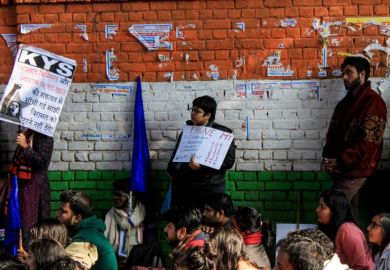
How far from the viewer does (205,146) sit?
1012 centimetres

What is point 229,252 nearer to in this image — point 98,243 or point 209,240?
point 209,240

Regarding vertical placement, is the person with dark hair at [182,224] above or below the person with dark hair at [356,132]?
below

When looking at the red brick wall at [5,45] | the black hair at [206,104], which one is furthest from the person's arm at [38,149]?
the black hair at [206,104]

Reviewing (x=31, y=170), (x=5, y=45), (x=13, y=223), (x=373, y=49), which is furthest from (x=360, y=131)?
(x=5, y=45)

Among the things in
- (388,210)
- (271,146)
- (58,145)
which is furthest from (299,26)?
(58,145)

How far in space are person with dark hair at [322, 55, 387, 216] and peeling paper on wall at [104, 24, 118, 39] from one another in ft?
8.30

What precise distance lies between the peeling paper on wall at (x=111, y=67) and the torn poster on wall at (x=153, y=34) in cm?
33

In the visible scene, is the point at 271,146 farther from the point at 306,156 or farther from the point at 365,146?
the point at 365,146

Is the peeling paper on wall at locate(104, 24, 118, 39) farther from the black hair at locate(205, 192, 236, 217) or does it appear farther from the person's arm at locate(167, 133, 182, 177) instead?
the black hair at locate(205, 192, 236, 217)

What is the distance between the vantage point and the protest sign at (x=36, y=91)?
32.9ft

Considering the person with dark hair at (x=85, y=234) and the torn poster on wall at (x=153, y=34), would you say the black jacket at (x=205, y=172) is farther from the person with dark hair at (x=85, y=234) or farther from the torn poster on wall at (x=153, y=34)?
the person with dark hair at (x=85, y=234)

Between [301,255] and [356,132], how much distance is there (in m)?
3.86

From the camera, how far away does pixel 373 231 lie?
342 inches

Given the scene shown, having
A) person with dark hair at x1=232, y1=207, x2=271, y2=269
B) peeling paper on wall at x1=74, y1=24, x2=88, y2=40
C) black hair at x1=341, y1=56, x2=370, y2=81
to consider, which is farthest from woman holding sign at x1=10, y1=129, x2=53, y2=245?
black hair at x1=341, y1=56, x2=370, y2=81
